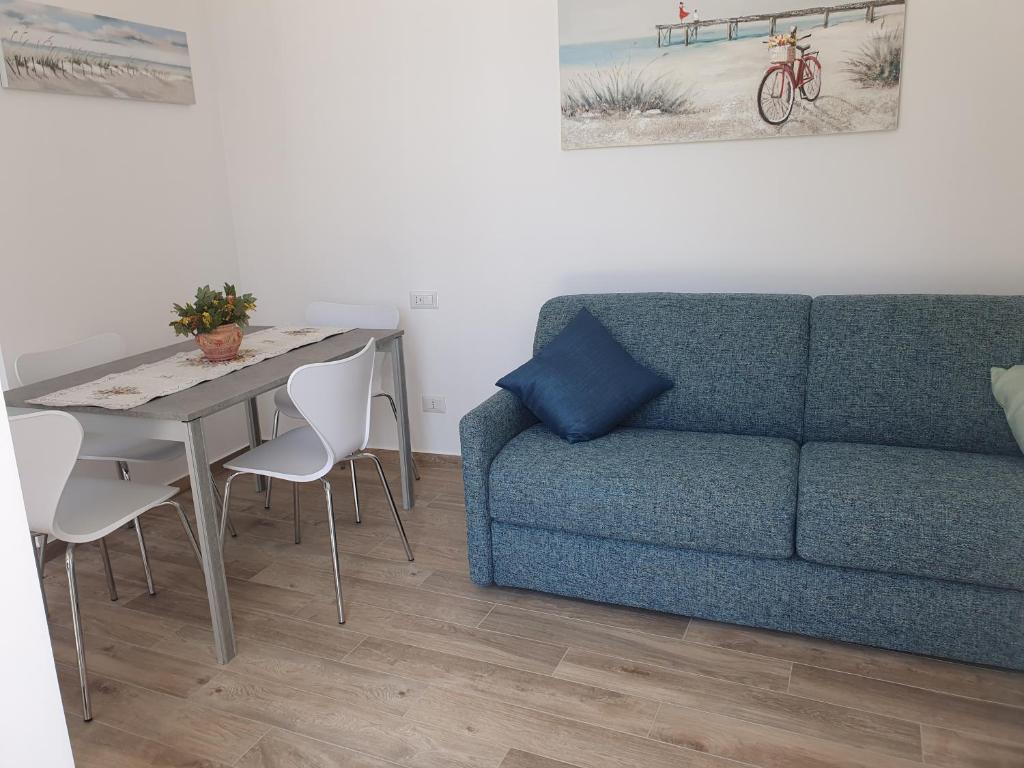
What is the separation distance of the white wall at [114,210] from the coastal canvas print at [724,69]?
1.84 metres

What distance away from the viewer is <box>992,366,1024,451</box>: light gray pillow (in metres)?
2.28

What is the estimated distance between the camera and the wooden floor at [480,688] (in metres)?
1.93

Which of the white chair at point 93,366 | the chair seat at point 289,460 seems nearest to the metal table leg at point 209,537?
the chair seat at point 289,460

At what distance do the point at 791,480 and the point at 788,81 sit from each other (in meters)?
1.55

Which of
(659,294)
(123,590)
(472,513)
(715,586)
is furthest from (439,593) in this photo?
(659,294)

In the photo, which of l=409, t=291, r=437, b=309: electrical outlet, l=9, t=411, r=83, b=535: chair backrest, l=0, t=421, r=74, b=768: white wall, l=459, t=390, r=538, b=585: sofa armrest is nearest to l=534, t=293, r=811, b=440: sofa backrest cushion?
l=459, t=390, r=538, b=585: sofa armrest

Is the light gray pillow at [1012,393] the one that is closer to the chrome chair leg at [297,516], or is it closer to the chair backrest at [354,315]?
the chair backrest at [354,315]

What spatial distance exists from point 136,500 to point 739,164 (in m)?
2.47

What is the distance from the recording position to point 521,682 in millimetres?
2195

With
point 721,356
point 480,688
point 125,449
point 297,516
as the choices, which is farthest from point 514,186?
point 480,688

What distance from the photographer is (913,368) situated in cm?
256

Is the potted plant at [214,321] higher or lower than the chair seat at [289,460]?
higher

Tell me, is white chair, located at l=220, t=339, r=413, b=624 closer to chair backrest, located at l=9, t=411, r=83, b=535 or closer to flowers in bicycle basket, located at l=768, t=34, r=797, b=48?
chair backrest, located at l=9, t=411, r=83, b=535

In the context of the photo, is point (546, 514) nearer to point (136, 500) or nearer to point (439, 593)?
point (439, 593)
